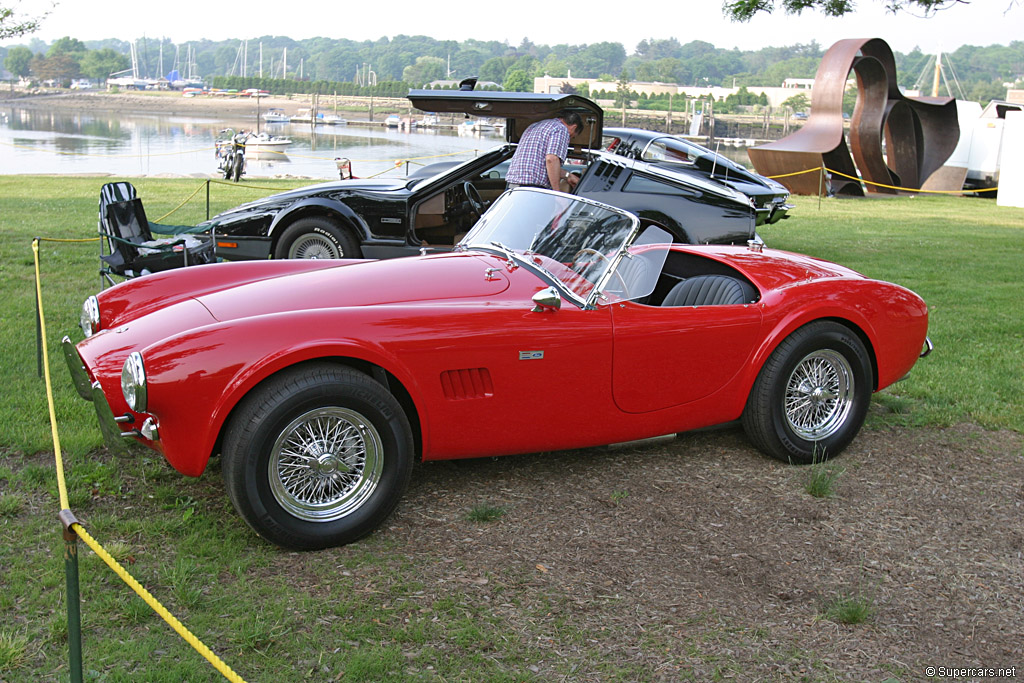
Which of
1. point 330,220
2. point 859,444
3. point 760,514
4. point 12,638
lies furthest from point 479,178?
point 12,638

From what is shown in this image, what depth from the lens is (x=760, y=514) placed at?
4129mm

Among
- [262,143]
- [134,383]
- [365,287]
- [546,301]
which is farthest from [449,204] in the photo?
[262,143]

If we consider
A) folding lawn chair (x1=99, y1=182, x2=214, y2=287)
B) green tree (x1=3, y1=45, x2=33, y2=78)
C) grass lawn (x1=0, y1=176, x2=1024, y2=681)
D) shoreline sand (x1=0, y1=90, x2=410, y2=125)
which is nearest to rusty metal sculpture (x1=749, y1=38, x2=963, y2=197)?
grass lawn (x1=0, y1=176, x2=1024, y2=681)

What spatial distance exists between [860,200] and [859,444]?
1823 centimetres

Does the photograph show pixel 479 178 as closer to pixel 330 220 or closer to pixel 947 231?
pixel 330 220

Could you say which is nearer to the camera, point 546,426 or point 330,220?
point 546,426

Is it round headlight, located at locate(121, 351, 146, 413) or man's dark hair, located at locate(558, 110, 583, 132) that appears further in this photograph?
man's dark hair, located at locate(558, 110, 583, 132)

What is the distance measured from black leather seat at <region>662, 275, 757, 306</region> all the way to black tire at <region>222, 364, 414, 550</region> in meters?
2.00

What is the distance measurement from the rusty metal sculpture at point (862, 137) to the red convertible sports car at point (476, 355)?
669 inches

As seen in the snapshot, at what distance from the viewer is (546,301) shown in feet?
12.9

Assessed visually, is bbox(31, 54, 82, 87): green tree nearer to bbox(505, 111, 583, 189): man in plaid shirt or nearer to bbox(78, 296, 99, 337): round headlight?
bbox(505, 111, 583, 189): man in plaid shirt

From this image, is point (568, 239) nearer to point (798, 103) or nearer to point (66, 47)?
point (798, 103)

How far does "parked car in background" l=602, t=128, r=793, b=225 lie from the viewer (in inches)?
505

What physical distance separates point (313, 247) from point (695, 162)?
8240 millimetres
